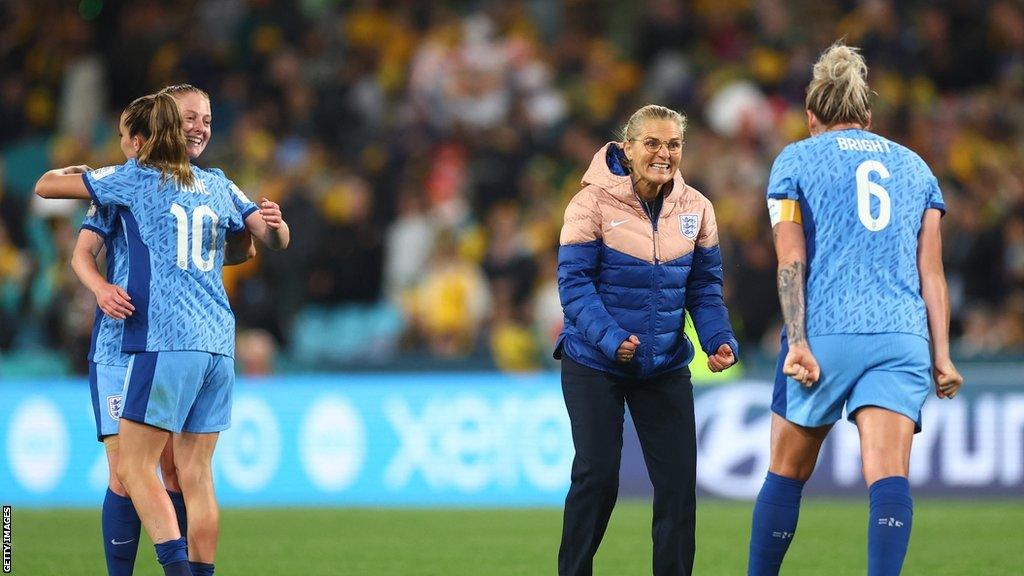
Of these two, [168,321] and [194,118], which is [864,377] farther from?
[194,118]

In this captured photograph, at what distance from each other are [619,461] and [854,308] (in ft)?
3.81

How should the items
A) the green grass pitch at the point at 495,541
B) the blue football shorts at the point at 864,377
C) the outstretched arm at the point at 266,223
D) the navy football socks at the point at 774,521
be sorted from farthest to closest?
the green grass pitch at the point at 495,541, the outstretched arm at the point at 266,223, the navy football socks at the point at 774,521, the blue football shorts at the point at 864,377

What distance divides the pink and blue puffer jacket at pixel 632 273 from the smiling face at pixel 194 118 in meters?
1.57

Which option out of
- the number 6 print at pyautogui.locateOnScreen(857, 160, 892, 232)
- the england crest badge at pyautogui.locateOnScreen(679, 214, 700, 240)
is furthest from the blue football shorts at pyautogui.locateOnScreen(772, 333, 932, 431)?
the england crest badge at pyautogui.locateOnScreen(679, 214, 700, 240)

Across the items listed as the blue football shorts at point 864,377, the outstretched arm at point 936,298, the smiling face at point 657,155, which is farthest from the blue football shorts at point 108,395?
the outstretched arm at point 936,298

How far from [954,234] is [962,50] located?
3136 millimetres

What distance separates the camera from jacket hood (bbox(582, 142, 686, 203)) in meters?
6.07

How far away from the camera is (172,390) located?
5941 millimetres

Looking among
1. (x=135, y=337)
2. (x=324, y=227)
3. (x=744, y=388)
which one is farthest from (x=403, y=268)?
(x=135, y=337)

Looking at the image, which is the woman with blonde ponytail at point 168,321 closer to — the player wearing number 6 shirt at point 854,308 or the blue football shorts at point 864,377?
the player wearing number 6 shirt at point 854,308

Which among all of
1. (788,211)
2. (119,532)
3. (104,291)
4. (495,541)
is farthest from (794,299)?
(495,541)

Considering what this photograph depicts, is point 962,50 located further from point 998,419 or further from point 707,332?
point 707,332

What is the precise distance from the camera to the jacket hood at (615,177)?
6074mm

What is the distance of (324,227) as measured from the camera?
590 inches
